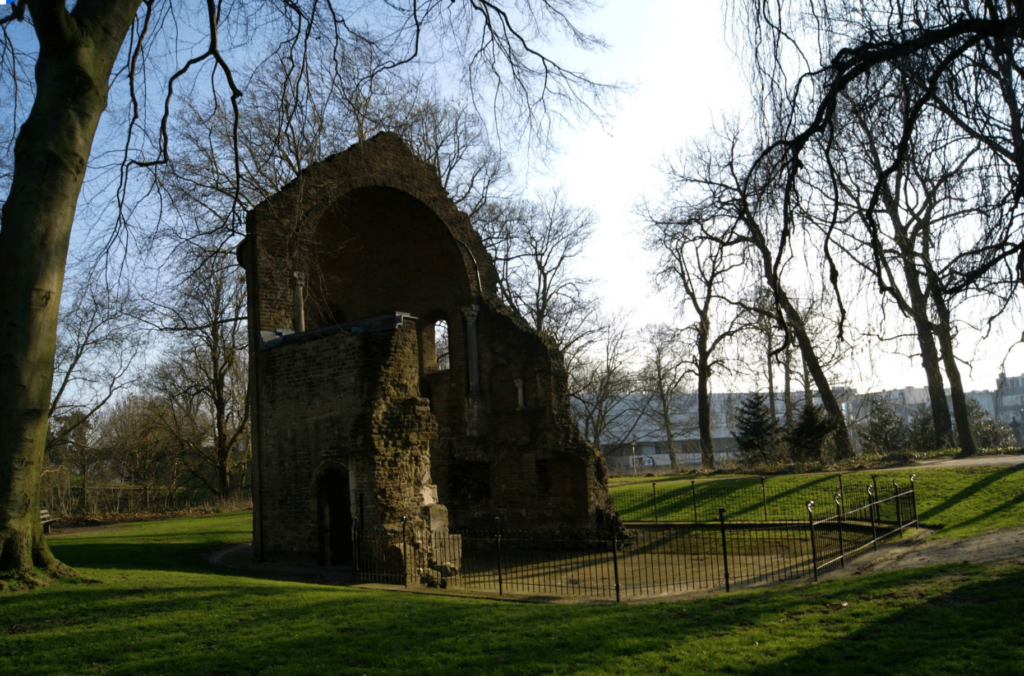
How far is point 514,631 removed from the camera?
7305 mm

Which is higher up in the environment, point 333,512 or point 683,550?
point 333,512

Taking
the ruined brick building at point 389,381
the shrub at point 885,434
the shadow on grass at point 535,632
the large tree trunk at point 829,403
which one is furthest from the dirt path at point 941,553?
the shrub at point 885,434

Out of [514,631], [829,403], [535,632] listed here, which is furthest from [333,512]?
[829,403]

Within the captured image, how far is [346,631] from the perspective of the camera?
7367 mm

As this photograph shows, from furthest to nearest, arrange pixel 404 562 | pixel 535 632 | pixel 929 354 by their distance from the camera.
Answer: pixel 404 562, pixel 929 354, pixel 535 632

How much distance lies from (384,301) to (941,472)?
624 inches

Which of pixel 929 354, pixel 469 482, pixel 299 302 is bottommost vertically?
pixel 469 482

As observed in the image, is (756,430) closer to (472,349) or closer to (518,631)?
(472,349)

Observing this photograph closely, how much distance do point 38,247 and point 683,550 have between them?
12318 millimetres

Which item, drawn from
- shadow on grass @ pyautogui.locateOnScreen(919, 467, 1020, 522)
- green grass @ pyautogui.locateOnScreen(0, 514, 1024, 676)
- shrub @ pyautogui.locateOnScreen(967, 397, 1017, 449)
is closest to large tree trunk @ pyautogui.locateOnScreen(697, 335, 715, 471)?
shrub @ pyautogui.locateOnScreen(967, 397, 1017, 449)

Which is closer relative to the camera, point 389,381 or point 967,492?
point 389,381

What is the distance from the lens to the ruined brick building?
14.2m

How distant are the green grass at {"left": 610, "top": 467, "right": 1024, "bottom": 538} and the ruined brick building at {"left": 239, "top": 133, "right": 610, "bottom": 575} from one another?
3.69 m

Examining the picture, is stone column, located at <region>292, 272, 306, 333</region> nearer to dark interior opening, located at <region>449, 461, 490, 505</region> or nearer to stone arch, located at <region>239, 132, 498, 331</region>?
stone arch, located at <region>239, 132, 498, 331</region>
